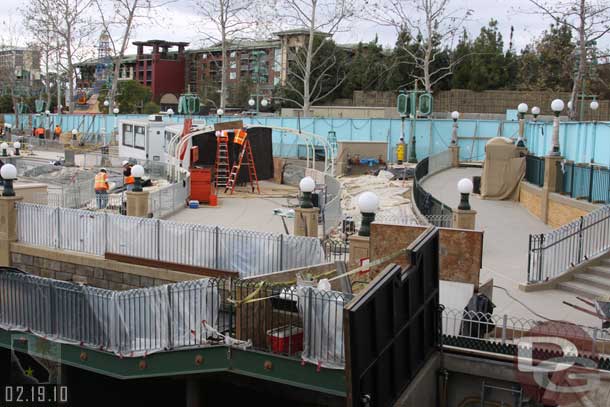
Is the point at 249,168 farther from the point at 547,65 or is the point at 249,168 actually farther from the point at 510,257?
the point at 547,65

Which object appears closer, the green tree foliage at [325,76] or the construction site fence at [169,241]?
the construction site fence at [169,241]

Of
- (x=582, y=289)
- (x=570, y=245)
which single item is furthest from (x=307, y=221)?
(x=582, y=289)

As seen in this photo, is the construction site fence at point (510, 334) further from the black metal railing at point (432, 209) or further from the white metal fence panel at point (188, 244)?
the white metal fence panel at point (188, 244)

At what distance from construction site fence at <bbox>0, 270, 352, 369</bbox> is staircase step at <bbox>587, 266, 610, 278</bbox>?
258 inches

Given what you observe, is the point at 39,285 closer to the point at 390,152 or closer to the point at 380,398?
the point at 380,398

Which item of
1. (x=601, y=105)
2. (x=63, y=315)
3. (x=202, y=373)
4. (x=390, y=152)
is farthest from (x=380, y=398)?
(x=601, y=105)

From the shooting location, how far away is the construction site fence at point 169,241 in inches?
601

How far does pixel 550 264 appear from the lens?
1485 cm

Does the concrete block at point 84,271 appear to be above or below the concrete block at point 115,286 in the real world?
above

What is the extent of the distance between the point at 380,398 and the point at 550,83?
166 feet

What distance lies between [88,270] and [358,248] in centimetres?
771

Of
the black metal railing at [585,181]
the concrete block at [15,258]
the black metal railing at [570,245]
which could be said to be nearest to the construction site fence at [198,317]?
the black metal railing at [570,245]

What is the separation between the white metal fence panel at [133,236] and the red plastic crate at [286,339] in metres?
5.88

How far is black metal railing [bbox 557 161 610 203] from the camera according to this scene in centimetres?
1853
